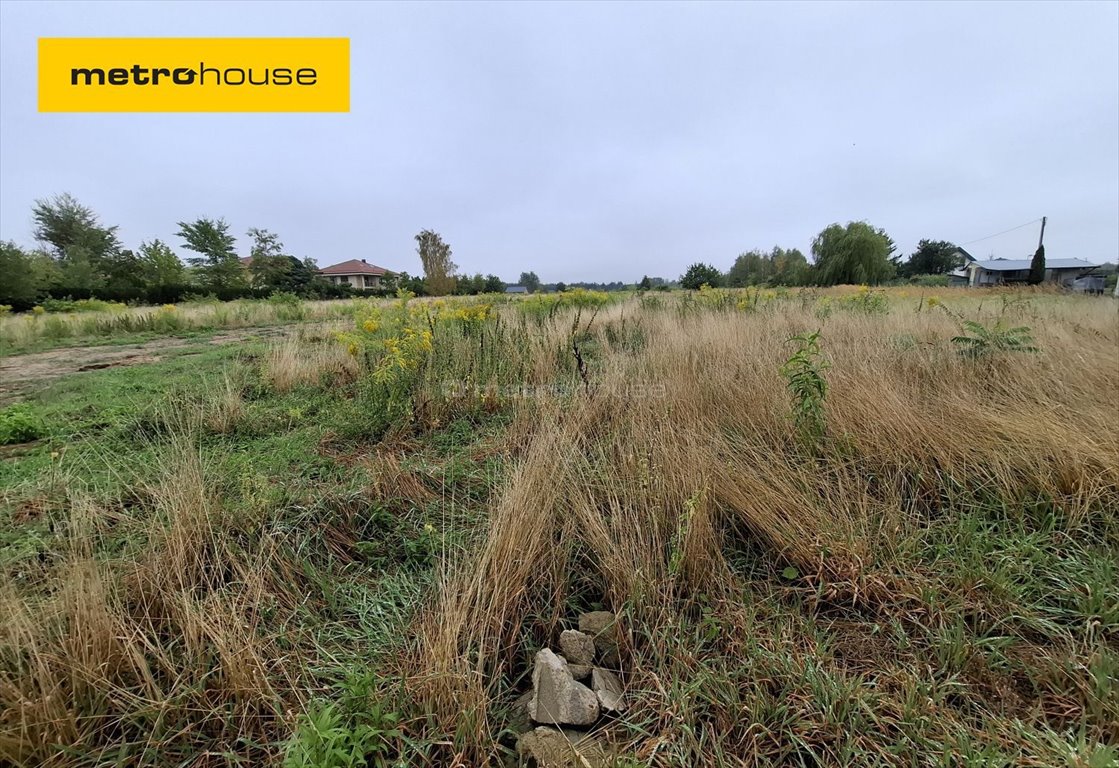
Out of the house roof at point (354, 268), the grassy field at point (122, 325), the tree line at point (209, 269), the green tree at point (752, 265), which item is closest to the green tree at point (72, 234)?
the tree line at point (209, 269)

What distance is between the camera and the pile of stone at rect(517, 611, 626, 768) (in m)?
0.96

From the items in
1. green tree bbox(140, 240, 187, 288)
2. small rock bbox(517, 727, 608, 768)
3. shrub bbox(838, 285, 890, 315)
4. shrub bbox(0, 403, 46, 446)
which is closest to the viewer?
small rock bbox(517, 727, 608, 768)

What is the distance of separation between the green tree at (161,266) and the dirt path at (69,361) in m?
20.3

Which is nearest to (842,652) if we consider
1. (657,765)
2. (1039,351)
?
(657,765)

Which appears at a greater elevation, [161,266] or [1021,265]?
[1021,265]

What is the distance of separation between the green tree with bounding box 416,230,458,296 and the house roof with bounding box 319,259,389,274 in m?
16.8

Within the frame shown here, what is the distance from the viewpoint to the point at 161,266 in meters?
22.2

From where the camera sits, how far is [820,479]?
184cm

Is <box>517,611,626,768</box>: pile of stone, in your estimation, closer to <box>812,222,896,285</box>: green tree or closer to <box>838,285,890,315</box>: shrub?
<box>838,285,890,315</box>: shrub

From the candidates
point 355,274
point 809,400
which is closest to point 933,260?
point 809,400

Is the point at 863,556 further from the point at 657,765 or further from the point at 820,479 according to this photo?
the point at 657,765

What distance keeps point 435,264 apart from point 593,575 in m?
30.3

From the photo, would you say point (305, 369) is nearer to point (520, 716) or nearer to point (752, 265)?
point (520, 716)

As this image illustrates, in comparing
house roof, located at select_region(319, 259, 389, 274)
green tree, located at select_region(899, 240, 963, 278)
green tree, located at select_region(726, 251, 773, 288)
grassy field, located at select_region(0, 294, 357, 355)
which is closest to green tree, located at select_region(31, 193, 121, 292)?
house roof, located at select_region(319, 259, 389, 274)
